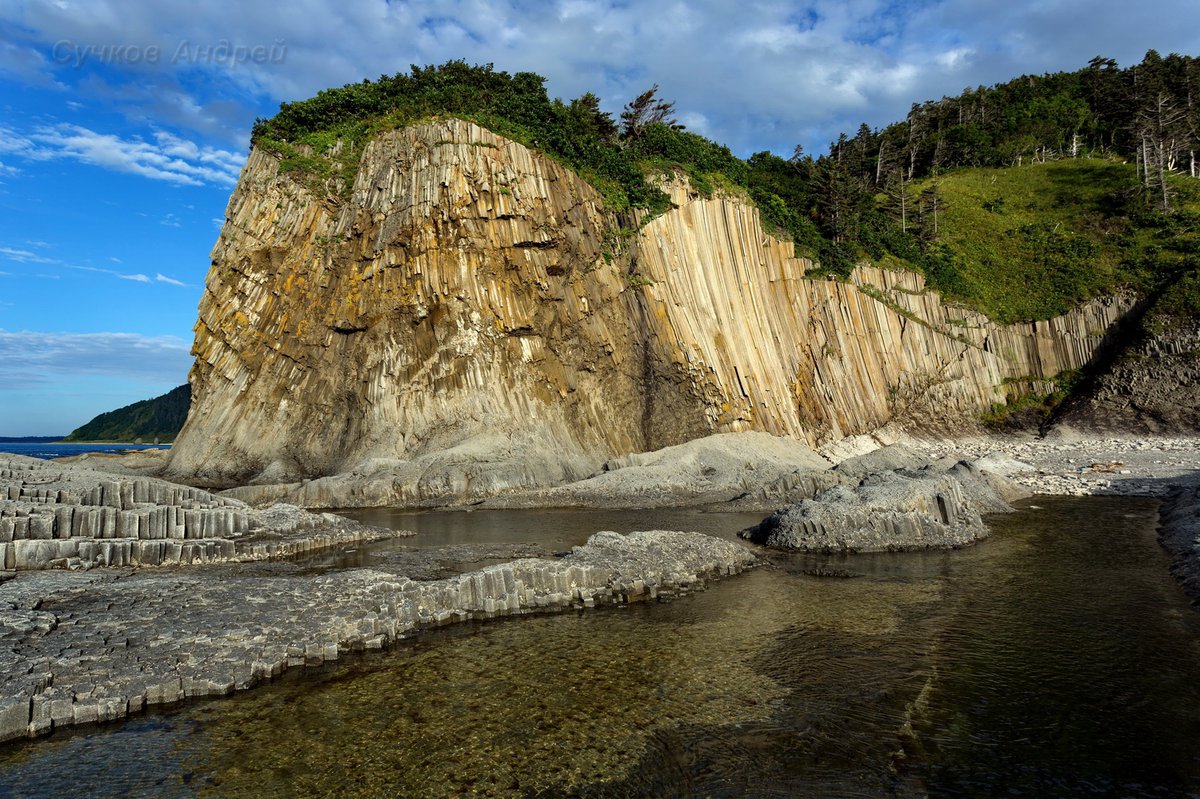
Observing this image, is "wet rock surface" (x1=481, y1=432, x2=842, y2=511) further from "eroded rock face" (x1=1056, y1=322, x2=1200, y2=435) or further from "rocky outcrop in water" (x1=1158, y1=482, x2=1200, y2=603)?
"eroded rock face" (x1=1056, y1=322, x2=1200, y2=435)

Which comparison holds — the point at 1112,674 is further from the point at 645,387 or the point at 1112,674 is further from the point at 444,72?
the point at 444,72

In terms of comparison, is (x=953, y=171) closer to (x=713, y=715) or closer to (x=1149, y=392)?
(x=1149, y=392)

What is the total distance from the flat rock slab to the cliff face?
58.0ft

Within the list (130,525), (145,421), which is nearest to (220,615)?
(130,525)

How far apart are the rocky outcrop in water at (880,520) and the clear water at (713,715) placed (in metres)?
5.61

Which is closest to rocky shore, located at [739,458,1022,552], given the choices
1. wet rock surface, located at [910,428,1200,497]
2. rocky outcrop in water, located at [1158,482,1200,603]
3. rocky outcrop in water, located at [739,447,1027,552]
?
rocky outcrop in water, located at [739,447,1027,552]

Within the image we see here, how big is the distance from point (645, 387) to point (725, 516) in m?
13.2

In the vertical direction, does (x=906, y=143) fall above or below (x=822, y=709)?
above

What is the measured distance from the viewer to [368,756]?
698 cm

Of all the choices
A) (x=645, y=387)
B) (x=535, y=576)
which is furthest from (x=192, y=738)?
(x=645, y=387)

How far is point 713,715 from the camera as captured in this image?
798 centimetres

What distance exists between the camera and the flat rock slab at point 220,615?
8180mm

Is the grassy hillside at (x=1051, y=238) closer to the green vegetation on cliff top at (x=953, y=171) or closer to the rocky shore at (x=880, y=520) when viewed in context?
the green vegetation on cliff top at (x=953, y=171)

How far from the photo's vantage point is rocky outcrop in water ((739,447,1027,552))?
18328mm
